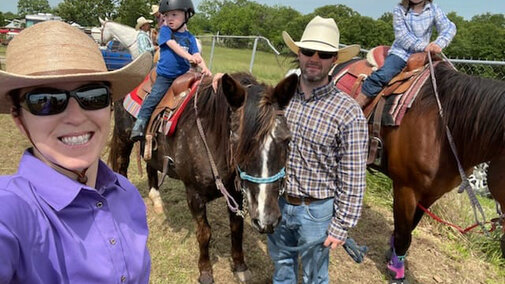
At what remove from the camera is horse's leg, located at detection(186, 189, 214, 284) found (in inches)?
123

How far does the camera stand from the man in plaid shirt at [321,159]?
202 cm

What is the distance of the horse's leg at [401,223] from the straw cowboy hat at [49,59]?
2.96 meters

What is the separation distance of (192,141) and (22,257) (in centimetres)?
217

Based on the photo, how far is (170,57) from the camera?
11.3 feet

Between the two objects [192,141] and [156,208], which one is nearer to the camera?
[192,141]

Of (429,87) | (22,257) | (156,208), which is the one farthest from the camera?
(156,208)

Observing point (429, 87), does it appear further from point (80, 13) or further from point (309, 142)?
point (80, 13)

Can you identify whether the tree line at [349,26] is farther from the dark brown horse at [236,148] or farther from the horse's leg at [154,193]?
the dark brown horse at [236,148]

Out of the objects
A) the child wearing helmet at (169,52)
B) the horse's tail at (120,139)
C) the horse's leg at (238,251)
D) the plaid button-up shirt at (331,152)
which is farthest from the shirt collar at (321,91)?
the horse's tail at (120,139)

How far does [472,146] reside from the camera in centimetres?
292

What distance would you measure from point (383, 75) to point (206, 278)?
107 inches

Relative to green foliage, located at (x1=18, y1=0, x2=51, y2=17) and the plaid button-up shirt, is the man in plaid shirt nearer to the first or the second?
the plaid button-up shirt

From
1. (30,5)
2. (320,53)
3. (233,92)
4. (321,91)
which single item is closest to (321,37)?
(320,53)

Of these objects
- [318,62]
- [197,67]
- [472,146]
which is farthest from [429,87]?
[197,67]
